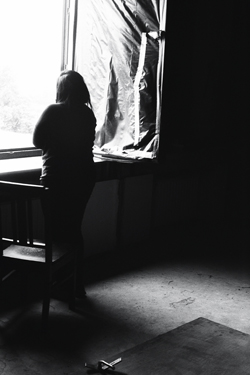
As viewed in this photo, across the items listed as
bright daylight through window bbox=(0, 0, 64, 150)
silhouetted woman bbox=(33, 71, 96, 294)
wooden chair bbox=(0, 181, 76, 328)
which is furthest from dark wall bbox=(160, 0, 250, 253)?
wooden chair bbox=(0, 181, 76, 328)

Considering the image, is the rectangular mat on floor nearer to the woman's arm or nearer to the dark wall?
the woman's arm

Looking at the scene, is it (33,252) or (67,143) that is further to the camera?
(67,143)

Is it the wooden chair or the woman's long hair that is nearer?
the wooden chair

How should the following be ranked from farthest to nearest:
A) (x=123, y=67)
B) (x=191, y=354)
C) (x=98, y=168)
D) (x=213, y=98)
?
1. (x=213, y=98)
2. (x=98, y=168)
3. (x=123, y=67)
4. (x=191, y=354)

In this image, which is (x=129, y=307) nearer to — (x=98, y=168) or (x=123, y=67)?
(x=98, y=168)

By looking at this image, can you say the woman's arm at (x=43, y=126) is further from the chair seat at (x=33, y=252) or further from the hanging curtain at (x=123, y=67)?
the hanging curtain at (x=123, y=67)

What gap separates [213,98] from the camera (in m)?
4.52

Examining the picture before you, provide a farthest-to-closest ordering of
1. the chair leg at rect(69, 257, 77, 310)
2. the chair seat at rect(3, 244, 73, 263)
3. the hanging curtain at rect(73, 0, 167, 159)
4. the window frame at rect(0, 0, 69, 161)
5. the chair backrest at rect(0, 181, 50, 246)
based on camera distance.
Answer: the window frame at rect(0, 0, 69, 161), the hanging curtain at rect(73, 0, 167, 159), the chair leg at rect(69, 257, 77, 310), the chair seat at rect(3, 244, 73, 263), the chair backrest at rect(0, 181, 50, 246)

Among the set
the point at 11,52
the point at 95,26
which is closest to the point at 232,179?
the point at 95,26

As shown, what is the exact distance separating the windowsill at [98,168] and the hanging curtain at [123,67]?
0.41 ft

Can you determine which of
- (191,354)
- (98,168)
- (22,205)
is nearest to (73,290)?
(22,205)

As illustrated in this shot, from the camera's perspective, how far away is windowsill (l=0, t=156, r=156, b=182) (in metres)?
3.14

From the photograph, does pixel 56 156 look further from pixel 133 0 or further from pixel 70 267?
pixel 133 0

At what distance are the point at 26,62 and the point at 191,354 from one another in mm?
2657
